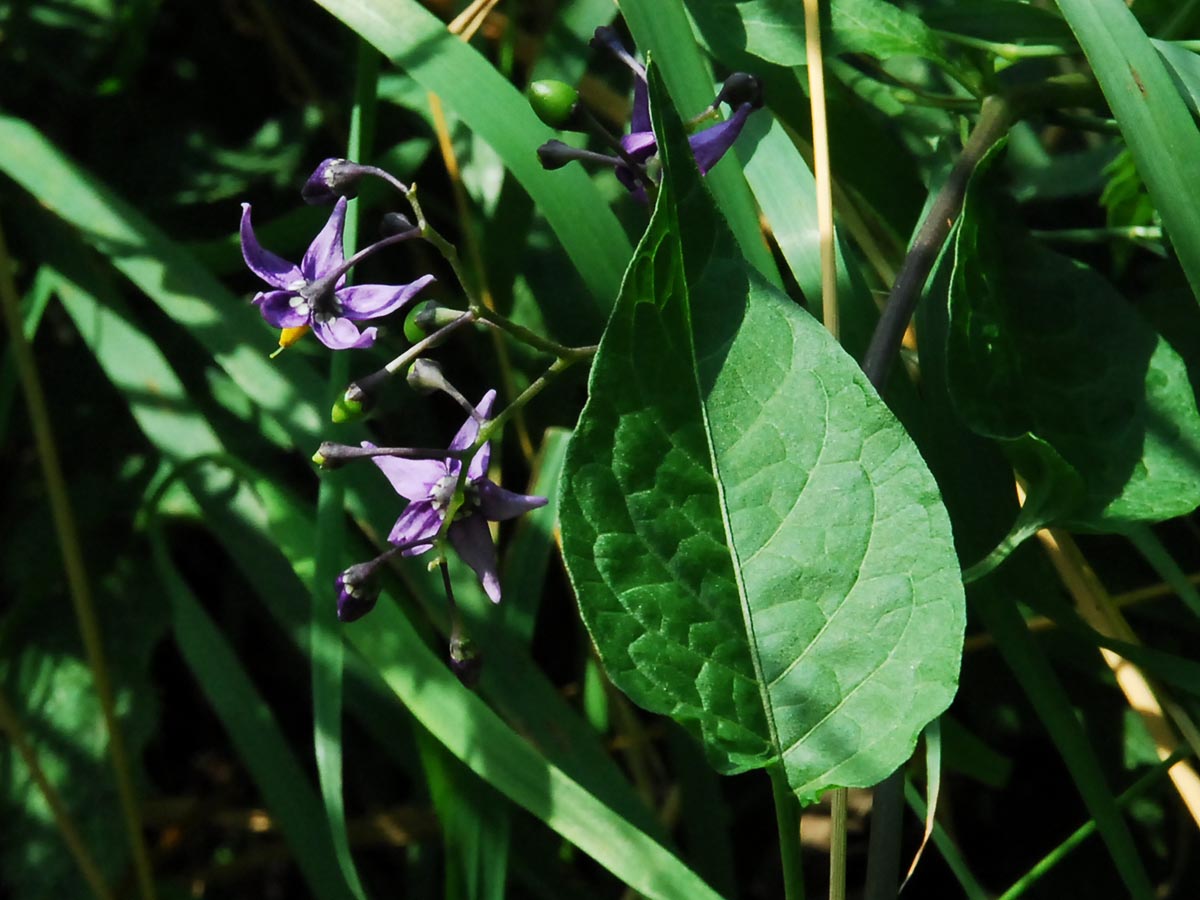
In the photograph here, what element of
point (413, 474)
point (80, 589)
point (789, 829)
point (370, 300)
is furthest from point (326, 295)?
point (80, 589)

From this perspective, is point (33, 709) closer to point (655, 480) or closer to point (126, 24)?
point (126, 24)

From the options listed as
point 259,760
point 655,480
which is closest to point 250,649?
point 259,760

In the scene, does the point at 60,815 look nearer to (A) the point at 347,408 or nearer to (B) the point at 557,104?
(A) the point at 347,408

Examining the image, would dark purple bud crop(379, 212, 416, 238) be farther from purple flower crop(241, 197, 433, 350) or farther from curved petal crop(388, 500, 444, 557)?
curved petal crop(388, 500, 444, 557)

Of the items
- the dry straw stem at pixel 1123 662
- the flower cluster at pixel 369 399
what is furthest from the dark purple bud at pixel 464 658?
the dry straw stem at pixel 1123 662

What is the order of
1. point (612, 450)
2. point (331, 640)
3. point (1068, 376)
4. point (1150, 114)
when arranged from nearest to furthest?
point (612, 450), point (1150, 114), point (1068, 376), point (331, 640)

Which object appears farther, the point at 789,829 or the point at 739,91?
the point at 739,91

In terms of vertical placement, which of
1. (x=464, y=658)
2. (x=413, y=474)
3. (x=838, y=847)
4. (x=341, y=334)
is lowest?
Answer: (x=838, y=847)

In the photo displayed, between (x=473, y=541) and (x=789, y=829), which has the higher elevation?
(x=473, y=541)
